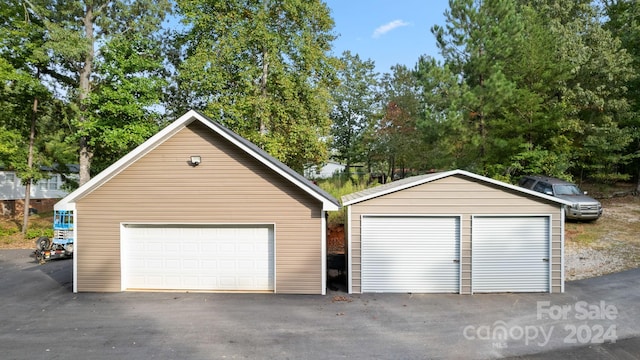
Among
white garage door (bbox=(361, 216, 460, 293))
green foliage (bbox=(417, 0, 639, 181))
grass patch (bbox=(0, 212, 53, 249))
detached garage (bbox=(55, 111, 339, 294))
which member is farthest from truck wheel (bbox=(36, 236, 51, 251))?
green foliage (bbox=(417, 0, 639, 181))

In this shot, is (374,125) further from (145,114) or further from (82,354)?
(82,354)

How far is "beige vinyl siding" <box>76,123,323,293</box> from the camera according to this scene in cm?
920

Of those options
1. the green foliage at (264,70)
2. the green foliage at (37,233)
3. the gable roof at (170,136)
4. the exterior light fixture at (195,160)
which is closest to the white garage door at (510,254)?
the gable roof at (170,136)

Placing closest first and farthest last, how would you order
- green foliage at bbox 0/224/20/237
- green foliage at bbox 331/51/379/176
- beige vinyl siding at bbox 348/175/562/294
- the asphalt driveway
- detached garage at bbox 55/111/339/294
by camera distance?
the asphalt driveway < beige vinyl siding at bbox 348/175/562/294 < detached garage at bbox 55/111/339/294 < green foliage at bbox 0/224/20/237 < green foliage at bbox 331/51/379/176

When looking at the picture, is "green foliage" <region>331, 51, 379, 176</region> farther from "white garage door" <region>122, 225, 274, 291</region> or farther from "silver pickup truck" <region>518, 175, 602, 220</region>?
"white garage door" <region>122, 225, 274, 291</region>

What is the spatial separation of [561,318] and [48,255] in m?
16.5

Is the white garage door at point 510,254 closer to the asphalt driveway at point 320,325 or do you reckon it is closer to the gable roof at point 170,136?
the asphalt driveway at point 320,325

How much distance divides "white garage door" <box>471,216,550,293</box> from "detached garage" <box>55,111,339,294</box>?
13.7 feet

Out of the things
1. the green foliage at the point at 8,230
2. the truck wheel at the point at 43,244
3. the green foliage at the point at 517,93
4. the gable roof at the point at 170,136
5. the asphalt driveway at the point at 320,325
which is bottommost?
the asphalt driveway at the point at 320,325

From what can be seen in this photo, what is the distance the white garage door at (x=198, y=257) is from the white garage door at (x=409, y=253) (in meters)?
2.75

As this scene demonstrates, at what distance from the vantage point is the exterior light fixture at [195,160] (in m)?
9.21

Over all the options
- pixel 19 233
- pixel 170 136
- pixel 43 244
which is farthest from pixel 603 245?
pixel 19 233

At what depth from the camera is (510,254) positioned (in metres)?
9.09

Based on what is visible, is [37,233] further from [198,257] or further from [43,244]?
[198,257]
